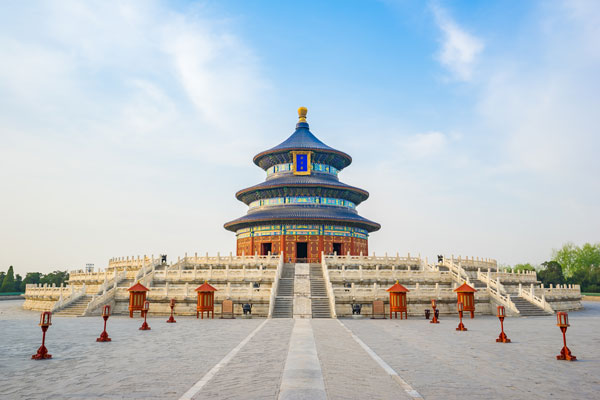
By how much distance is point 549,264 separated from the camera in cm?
7050

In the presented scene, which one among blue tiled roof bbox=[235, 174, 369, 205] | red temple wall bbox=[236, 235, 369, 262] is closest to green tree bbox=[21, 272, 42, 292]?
blue tiled roof bbox=[235, 174, 369, 205]

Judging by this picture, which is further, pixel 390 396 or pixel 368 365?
pixel 368 365

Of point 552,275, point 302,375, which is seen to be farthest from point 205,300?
point 552,275

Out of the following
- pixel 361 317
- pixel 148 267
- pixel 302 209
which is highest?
pixel 302 209

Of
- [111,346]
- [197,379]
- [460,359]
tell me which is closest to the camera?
[197,379]

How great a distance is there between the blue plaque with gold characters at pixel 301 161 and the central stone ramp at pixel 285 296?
65.7ft

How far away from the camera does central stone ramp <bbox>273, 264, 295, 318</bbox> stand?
88.2ft

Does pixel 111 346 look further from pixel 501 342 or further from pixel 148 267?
pixel 148 267

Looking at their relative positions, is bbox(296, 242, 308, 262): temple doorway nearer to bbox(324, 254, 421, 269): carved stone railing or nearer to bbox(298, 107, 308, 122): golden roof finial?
bbox(324, 254, 421, 269): carved stone railing

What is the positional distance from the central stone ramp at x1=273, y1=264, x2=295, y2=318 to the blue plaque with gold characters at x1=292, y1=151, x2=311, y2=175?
20.0m

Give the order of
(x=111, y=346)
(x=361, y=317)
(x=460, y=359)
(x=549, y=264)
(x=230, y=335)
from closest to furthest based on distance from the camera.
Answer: (x=460, y=359) < (x=111, y=346) < (x=230, y=335) < (x=361, y=317) < (x=549, y=264)

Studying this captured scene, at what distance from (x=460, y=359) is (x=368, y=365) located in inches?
114

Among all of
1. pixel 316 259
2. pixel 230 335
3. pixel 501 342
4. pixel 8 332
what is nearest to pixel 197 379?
pixel 230 335

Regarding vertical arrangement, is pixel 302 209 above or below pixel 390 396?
above
